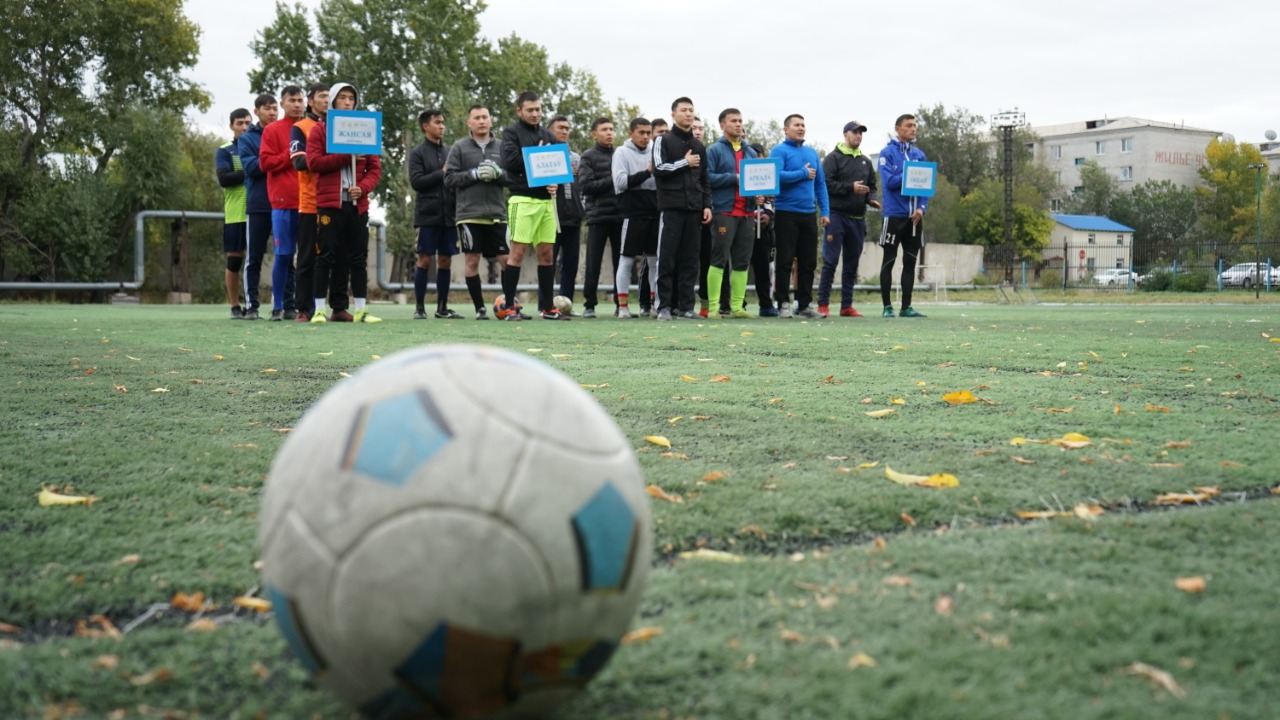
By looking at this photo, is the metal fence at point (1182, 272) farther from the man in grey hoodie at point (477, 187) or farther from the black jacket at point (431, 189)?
the black jacket at point (431, 189)

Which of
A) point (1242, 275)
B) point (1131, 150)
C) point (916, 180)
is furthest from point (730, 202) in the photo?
point (1131, 150)

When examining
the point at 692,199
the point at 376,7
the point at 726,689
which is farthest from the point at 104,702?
the point at 376,7

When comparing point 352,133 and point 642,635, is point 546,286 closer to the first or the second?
point 352,133

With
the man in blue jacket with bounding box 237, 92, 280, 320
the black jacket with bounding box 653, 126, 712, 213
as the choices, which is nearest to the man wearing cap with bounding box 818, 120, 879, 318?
the black jacket with bounding box 653, 126, 712, 213

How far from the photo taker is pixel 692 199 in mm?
12781

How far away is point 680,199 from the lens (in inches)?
500

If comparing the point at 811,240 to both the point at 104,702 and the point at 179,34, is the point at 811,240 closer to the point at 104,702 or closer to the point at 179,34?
the point at 104,702

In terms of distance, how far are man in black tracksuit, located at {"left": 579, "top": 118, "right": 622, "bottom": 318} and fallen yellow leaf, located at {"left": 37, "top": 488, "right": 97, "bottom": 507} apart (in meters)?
10.5

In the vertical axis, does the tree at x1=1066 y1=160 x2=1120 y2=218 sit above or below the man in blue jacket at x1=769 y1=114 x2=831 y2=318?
above

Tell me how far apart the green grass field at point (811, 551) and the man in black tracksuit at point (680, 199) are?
21.6 feet

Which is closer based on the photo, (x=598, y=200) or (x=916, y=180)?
(x=916, y=180)

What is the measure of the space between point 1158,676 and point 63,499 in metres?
3.00

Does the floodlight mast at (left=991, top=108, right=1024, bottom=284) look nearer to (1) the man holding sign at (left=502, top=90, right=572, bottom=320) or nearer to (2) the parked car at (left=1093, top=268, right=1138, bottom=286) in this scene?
(2) the parked car at (left=1093, top=268, right=1138, bottom=286)

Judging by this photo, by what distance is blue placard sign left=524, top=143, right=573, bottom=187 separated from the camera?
12.3 m
